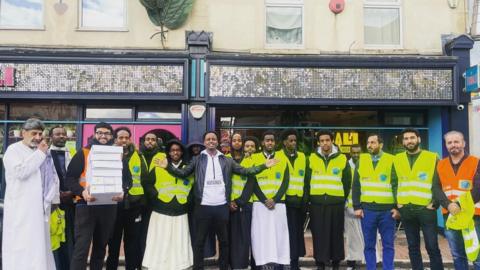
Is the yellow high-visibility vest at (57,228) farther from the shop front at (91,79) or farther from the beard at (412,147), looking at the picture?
the beard at (412,147)

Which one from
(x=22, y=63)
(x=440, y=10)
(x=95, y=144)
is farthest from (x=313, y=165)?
(x=22, y=63)

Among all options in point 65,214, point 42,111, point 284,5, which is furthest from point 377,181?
point 42,111

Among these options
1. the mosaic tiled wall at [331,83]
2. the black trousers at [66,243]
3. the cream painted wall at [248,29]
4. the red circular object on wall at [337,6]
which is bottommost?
the black trousers at [66,243]

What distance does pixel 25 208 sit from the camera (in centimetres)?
476

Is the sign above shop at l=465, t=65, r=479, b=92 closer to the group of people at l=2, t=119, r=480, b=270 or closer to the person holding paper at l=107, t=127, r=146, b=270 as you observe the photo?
the group of people at l=2, t=119, r=480, b=270

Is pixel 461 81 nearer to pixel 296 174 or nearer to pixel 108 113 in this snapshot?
pixel 296 174

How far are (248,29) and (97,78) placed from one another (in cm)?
342

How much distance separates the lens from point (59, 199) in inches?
214

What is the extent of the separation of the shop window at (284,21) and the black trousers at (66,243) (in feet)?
19.3

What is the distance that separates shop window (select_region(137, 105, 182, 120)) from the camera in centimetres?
943

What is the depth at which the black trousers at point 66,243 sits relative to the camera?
19.1 ft

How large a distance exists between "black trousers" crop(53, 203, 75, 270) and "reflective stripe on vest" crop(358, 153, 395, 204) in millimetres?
4039

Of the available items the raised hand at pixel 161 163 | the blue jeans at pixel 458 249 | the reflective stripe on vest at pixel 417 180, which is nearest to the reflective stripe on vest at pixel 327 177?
the reflective stripe on vest at pixel 417 180

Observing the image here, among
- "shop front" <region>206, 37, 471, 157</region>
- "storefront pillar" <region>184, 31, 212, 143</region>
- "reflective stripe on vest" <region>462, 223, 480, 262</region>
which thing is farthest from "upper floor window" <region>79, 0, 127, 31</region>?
"reflective stripe on vest" <region>462, 223, 480, 262</region>
